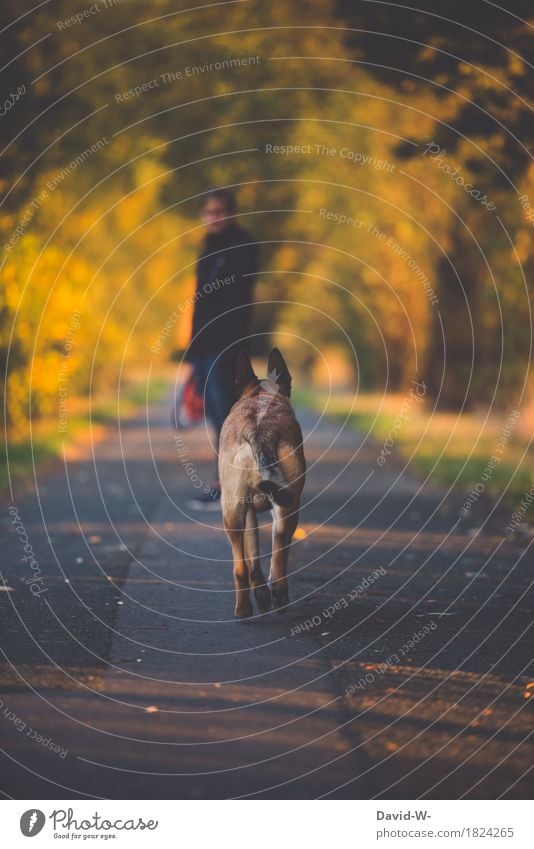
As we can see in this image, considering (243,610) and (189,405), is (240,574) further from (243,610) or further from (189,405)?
(189,405)

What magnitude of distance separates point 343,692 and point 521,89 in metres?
6.91

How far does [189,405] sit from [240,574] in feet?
15.2

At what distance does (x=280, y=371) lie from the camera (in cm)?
695

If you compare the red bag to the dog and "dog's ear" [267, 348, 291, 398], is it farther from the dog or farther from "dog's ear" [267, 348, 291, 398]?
the dog

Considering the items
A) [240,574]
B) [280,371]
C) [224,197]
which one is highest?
[224,197]

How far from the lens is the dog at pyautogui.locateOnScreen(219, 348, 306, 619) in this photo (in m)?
6.32

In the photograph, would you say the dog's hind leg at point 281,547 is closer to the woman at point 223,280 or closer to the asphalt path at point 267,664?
the asphalt path at point 267,664

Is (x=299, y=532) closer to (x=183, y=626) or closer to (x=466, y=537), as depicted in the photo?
(x=466, y=537)

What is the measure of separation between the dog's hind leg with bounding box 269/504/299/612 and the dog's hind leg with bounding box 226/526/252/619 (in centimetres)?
16

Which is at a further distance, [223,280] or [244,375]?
[223,280]
